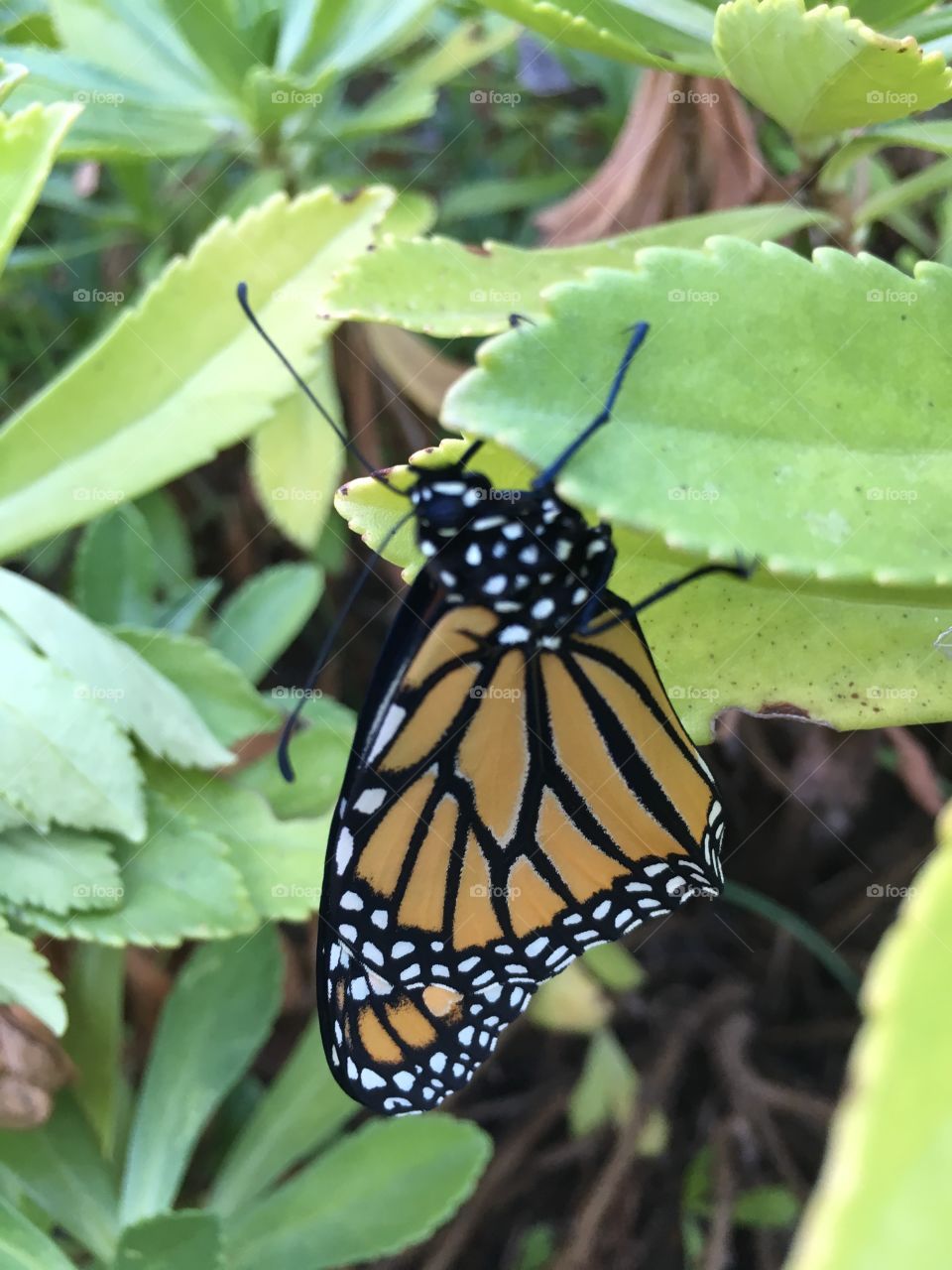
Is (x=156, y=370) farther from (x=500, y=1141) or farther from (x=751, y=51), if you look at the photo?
(x=500, y=1141)

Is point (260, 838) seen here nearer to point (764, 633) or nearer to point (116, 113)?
point (764, 633)

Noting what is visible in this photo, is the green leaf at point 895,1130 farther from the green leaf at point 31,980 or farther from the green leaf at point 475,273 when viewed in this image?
the green leaf at point 31,980

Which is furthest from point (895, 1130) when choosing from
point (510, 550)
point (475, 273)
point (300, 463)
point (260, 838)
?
point (300, 463)

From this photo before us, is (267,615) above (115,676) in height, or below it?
below

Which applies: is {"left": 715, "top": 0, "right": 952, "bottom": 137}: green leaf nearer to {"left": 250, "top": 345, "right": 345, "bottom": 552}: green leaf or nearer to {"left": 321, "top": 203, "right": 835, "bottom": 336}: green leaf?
{"left": 321, "top": 203, "right": 835, "bottom": 336}: green leaf

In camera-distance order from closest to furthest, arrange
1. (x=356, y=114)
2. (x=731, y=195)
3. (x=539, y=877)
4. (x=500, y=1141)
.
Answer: (x=539, y=877) < (x=731, y=195) < (x=356, y=114) < (x=500, y=1141)

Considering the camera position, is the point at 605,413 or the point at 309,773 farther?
the point at 309,773

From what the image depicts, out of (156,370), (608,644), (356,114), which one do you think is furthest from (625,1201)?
(356,114)

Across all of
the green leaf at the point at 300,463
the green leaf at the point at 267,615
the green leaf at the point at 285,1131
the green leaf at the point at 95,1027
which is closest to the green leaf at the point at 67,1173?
the green leaf at the point at 95,1027
